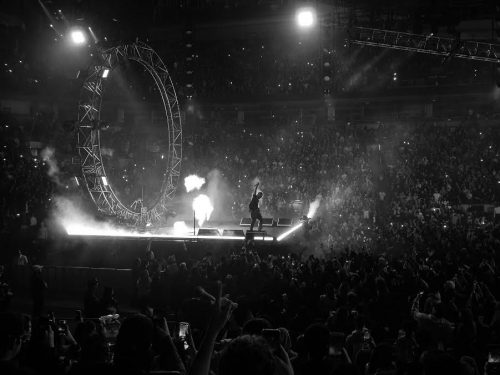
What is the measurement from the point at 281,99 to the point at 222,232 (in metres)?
18.0

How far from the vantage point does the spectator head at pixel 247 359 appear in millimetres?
2484

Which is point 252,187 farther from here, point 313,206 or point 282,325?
point 282,325

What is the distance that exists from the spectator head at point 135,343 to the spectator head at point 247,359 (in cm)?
102

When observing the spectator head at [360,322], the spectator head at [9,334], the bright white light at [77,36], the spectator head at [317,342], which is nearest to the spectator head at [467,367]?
the spectator head at [317,342]

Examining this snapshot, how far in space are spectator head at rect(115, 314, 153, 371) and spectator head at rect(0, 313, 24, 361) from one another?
2.12ft

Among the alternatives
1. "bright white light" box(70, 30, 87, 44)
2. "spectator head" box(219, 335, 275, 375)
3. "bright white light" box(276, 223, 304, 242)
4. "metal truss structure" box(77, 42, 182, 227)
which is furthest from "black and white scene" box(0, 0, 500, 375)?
"bright white light" box(70, 30, 87, 44)

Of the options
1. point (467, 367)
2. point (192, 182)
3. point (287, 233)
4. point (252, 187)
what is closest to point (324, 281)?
point (467, 367)

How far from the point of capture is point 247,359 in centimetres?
249

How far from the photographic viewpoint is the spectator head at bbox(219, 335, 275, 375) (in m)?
2.48

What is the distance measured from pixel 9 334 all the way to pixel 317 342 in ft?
6.87

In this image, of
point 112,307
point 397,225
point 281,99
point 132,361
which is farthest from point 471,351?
point 281,99

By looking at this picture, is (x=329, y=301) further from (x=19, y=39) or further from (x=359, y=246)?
(x=19, y=39)

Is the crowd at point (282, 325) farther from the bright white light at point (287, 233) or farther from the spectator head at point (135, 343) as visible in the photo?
the bright white light at point (287, 233)

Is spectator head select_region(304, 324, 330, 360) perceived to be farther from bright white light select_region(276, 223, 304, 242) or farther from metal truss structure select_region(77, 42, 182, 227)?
metal truss structure select_region(77, 42, 182, 227)
